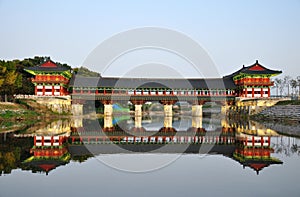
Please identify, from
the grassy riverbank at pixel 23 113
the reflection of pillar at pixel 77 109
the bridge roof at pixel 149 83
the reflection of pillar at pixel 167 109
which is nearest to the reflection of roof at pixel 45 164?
the grassy riverbank at pixel 23 113

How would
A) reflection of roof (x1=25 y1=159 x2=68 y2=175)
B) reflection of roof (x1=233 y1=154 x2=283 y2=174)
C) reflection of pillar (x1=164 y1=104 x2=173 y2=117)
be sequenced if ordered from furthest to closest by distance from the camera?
reflection of pillar (x1=164 y1=104 x2=173 y2=117), reflection of roof (x1=233 y1=154 x2=283 y2=174), reflection of roof (x1=25 y1=159 x2=68 y2=175)

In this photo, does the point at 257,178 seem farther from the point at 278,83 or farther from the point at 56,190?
the point at 278,83

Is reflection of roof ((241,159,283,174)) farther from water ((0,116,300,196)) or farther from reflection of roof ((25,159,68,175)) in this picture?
reflection of roof ((25,159,68,175))

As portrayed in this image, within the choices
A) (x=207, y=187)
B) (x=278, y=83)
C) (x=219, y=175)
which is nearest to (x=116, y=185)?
(x=207, y=187)

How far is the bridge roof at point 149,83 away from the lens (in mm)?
57841

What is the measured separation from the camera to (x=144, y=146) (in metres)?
20.9

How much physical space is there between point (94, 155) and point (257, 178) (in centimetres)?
903

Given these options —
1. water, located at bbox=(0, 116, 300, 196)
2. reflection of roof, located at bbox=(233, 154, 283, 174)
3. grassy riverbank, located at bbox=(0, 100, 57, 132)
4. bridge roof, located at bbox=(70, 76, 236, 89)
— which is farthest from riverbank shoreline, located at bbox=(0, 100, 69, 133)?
reflection of roof, located at bbox=(233, 154, 283, 174)

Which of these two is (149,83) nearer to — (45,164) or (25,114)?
(25,114)

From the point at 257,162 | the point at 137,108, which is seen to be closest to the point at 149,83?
the point at 137,108

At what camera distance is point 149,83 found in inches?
2356

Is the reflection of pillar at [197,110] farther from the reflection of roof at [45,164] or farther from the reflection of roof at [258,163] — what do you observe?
the reflection of roof at [45,164]

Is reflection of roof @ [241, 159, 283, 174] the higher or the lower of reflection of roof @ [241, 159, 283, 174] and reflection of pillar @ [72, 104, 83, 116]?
the lower

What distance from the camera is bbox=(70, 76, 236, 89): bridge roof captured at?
5784 centimetres
